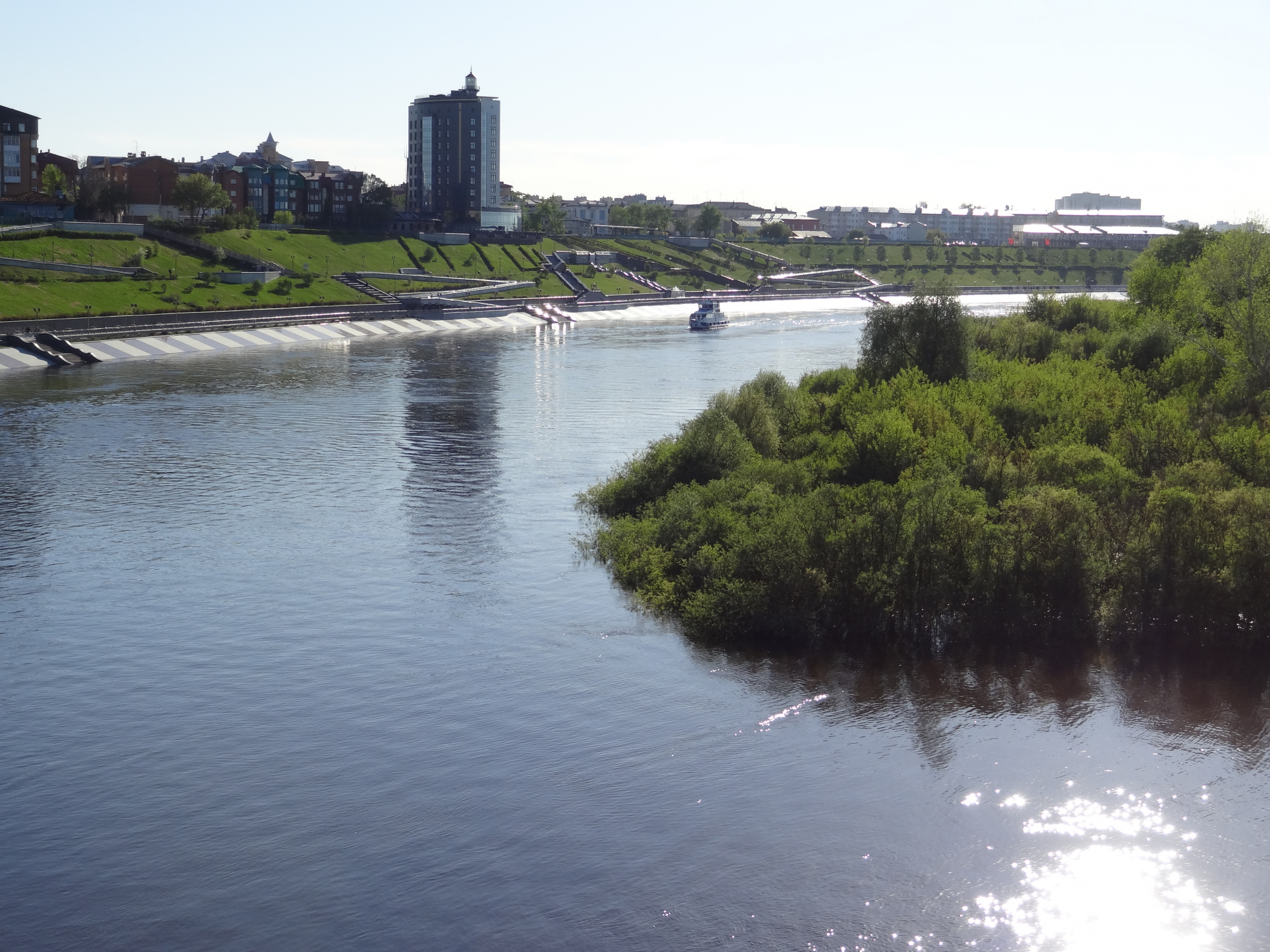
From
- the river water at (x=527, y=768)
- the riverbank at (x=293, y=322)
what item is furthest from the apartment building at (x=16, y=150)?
the river water at (x=527, y=768)

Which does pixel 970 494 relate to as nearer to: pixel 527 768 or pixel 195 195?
pixel 527 768

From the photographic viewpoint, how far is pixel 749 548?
33969 millimetres

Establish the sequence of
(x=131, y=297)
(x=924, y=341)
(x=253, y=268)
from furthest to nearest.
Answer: (x=253, y=268) → (x=131, y=297) → (x=924, y=341)

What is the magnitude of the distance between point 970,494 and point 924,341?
923 inches

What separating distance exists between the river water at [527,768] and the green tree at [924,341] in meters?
21.6

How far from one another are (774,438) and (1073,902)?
29504 mm

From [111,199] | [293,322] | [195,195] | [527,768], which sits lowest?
[527,768]

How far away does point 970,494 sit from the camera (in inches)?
1404

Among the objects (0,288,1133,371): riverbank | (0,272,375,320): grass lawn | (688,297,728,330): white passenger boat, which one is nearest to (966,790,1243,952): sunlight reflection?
(0,288,1133,371): riverbank

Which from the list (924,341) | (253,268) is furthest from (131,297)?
(924,341)

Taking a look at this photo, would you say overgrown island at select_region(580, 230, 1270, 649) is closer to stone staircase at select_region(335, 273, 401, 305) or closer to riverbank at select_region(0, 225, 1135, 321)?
riverbank at select_region(0, 225, 1135, 321)

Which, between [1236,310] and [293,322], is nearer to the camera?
[1236,310]

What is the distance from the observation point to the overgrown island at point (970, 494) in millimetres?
32250

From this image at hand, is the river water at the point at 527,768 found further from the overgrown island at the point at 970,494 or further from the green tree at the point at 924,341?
the green tree at the point at 924,341
